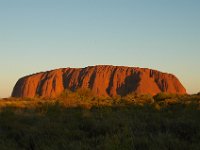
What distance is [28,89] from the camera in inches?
4604

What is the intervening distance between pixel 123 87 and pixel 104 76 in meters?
7.99

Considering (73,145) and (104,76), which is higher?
(104,76)

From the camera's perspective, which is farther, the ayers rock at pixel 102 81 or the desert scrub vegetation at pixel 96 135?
the ayers rock at pixel 102 81

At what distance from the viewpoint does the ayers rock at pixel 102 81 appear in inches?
4174

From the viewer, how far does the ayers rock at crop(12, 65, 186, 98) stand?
106012 millimetres

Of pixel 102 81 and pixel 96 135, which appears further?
pixel 102 81

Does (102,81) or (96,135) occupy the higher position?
(102,81)

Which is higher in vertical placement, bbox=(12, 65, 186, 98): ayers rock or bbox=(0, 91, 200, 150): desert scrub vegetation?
bbox=(12, 65, 186, 98): ayers rock

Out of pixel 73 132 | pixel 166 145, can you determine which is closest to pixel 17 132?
pixel 73 132

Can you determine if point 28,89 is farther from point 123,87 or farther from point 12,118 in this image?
point 12,118

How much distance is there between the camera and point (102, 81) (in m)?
111

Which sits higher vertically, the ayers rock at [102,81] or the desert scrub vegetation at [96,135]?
the ayers rock at [102,81]

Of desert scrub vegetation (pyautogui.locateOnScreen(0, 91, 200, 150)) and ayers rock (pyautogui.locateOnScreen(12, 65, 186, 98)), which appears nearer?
desert scrub vegetation (pyautogui.locateOnScreen(0, 91, 200, 150))

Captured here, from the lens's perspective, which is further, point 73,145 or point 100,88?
point 100,88
